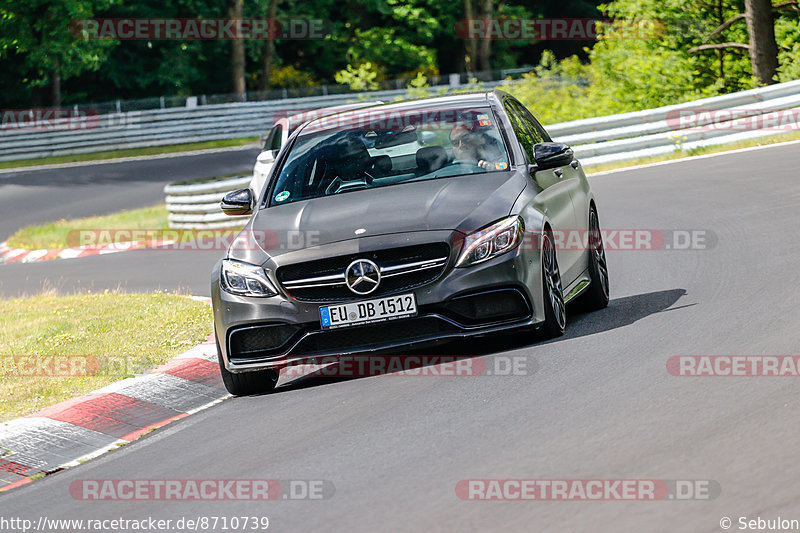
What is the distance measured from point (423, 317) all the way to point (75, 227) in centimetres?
1831

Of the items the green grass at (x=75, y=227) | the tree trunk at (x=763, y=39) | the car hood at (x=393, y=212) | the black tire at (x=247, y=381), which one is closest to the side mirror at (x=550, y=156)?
the car hood at (x=393, y=212)

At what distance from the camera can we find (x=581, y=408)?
625cm

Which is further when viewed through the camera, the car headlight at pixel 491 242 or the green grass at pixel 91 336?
the green grass at pixel 91 336

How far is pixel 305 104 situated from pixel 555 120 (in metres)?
19.9

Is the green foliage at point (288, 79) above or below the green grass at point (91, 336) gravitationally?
above

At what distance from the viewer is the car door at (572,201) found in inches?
337

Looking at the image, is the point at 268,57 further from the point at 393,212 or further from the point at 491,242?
the point at 491,242

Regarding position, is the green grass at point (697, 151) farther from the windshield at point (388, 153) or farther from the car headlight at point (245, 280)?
the car headlight at point (245, 280)

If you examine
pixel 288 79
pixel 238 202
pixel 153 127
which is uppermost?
pixel 238 202

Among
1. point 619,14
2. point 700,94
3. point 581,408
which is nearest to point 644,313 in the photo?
point 581,408

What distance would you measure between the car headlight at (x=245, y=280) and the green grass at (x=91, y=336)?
4.68ft

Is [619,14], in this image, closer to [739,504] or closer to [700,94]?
[700,94]

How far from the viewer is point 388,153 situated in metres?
8.88

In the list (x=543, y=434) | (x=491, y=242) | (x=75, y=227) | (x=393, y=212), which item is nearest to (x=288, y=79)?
(x=75, y=227)
